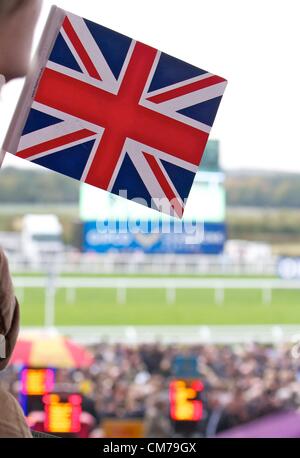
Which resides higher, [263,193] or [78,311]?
[263,193]

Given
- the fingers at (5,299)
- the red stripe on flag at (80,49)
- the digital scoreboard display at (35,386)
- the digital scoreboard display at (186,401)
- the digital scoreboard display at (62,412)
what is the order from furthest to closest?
the digital scoreboard display at (186,401), the digital scoreboard display at (35,386), the digital scoreboard display at (62,412), the red stripe on flag at (80,49), the fingers at (5,299)

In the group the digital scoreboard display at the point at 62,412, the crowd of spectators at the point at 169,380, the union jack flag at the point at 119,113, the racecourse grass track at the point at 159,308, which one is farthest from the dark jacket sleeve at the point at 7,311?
the racecourse grass track at the point at 159,308

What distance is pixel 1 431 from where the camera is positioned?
1.81 feet

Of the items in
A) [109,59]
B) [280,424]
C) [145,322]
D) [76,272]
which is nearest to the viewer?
[109,59]

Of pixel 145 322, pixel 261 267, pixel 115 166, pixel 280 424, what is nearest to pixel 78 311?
pixel 145 322

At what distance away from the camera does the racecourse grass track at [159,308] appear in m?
12.3

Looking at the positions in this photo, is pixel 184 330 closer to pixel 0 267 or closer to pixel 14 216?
pixel 14 216

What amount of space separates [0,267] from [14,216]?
12.7m

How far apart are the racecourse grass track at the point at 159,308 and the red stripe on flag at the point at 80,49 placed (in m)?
11.2

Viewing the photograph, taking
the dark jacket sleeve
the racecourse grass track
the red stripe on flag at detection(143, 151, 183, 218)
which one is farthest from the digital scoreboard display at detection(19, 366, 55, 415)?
the racecourse grass track

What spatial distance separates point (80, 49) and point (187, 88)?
0.10 metres

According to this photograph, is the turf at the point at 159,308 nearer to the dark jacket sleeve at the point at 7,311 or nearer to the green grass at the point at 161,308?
the green grass at the point at 161,308

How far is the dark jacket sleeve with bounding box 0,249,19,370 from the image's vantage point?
570 millimetres

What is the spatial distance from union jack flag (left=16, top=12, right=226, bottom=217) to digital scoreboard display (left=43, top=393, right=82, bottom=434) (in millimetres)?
3750
